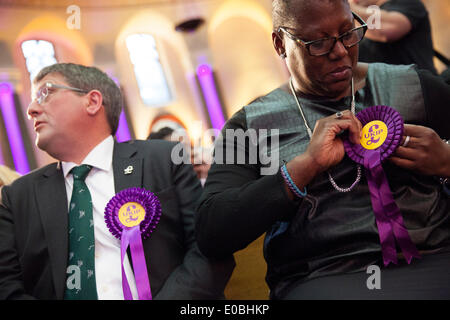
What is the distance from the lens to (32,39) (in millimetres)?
8742

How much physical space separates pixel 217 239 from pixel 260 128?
41 centimetres

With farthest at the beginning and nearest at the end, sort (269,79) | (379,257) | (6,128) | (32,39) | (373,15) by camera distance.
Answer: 1. (269,79)
2. (32,39)
3. (6,128)
4. (373,15)
5. (379,257)

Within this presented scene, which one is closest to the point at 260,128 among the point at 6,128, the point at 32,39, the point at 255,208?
the point at 255,208

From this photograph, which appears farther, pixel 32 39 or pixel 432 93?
pixel 32 39

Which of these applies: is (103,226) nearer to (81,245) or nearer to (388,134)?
(81,245)

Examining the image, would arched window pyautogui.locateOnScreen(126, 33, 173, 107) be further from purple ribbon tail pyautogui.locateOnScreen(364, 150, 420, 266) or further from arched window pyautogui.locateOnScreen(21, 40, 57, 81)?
purple ribbon tail pyautogui.locateOnScreen(364, 150, 420, 266)

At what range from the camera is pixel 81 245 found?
1.65m

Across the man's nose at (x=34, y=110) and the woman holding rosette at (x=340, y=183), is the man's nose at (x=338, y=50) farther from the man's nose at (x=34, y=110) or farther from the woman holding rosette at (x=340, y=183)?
the man's nose at (x=34, y=110)

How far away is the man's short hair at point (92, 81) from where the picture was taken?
205cm

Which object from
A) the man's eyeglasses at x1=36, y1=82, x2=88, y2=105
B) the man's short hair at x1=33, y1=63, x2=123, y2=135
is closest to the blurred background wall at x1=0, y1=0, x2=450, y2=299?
the man's short hair at x1=33, y1=63, x2=123, y2=135

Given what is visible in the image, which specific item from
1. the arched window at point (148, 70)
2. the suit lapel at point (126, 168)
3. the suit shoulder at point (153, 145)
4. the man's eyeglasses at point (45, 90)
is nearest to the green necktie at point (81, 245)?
the suit lapel at point (126, 168)

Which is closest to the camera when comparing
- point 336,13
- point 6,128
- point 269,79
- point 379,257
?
point 379,257

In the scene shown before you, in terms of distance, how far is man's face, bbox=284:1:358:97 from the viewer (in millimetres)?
1494

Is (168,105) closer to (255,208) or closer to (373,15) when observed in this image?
(373,15)
